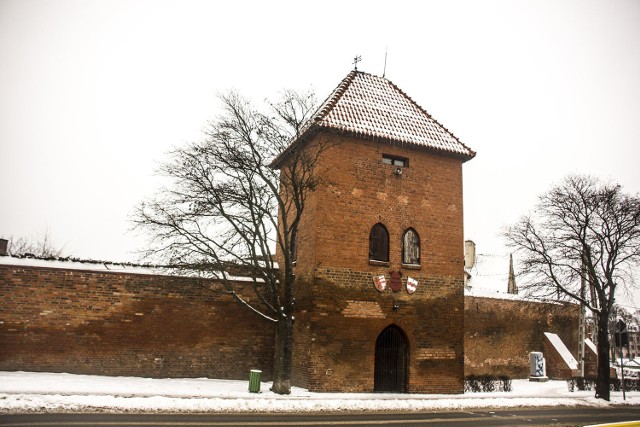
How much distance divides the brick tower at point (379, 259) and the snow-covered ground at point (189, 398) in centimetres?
112

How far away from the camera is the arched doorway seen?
19031 millimetres

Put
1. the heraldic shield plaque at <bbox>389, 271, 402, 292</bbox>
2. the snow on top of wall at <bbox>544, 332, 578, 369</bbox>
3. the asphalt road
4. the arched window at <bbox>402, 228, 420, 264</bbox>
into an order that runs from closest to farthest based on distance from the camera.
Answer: the asphalt road < the heraldic shield plaque at <bbox>389, 271, 402, 292</bbox> < the arched window at <bbox>402, 228, 420, 264</bbox> < the snow on top of wall at <bbox>544, 332, 578, 369</bbox>

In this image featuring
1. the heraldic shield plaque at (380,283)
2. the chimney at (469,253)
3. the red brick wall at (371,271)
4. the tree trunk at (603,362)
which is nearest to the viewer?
the red brick wall at (371,271)

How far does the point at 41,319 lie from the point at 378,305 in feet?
37.2

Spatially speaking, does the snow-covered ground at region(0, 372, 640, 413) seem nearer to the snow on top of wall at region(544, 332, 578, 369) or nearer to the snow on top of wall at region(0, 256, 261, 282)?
the snow on top of wall at region(0, 256, 261, 282)

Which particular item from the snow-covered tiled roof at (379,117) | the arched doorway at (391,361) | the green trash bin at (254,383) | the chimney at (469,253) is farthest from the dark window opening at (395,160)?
the chimney at (469,253)

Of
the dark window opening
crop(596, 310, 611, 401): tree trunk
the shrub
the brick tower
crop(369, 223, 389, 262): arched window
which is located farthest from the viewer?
the shrub

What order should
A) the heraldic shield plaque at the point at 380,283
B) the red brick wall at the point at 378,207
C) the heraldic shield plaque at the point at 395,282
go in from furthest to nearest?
the heraldic shield plaque at the point at 395,282 → the heraldic shield plaque at the point at 380,283 → the red brick wall at the point at 378,207

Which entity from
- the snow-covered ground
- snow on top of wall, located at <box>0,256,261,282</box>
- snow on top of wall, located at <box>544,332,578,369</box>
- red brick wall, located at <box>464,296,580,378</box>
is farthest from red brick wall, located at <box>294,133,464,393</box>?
snow on top of wall, located at <box>544,332,578,369</box>

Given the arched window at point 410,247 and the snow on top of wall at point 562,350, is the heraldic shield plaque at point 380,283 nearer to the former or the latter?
the arched window at point 410,247

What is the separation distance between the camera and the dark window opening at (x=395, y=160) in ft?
66.1

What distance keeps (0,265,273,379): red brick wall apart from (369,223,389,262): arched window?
16.6ft

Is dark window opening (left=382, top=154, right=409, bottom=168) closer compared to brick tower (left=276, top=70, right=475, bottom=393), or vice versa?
brick tower (left=276, top=70, right=475, bottom=393)

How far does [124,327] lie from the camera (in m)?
18.3
